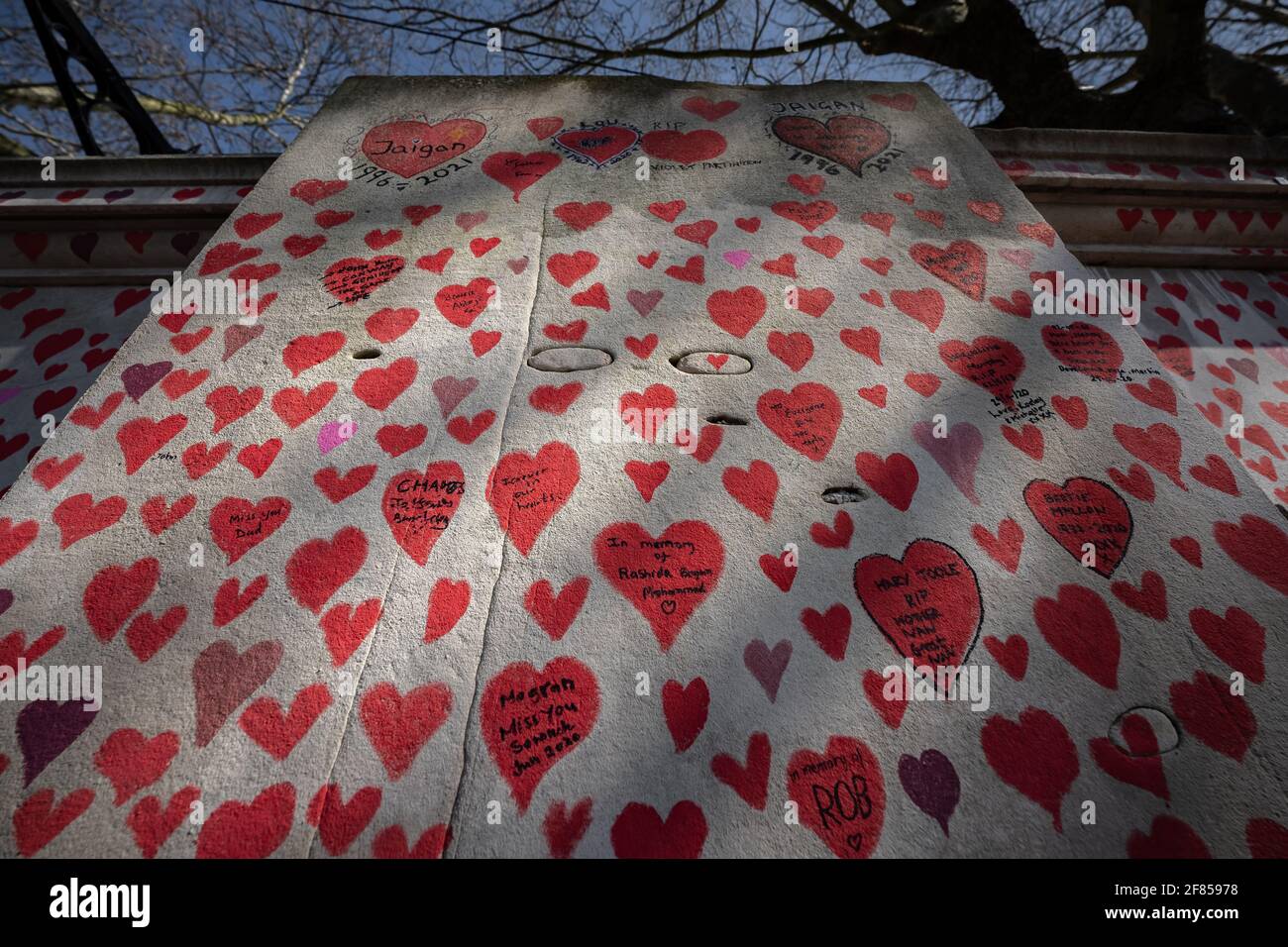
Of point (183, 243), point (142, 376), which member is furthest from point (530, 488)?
point (183, 243)

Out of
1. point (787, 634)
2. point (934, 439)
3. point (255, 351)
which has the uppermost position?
point (934, 439)

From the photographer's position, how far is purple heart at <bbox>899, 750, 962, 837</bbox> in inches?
39.7

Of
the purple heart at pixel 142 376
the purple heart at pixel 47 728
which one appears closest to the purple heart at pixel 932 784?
the purple heart at pixel 47 728

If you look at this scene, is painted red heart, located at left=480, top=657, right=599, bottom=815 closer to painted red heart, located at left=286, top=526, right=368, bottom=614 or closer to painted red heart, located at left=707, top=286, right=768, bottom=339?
painted red heart, located at left=286, top=526, right=368, bottom=614

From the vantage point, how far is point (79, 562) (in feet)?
4.02

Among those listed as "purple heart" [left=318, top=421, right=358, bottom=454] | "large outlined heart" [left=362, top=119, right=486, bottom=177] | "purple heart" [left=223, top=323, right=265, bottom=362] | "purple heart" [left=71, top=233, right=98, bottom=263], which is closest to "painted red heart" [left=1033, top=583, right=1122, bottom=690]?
"purple heart" [left=318, top=421, right=358, bottom=454]

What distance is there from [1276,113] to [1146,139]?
0.71 metres

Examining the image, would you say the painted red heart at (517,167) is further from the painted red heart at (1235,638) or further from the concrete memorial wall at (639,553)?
the painted red heart at (1235,638)

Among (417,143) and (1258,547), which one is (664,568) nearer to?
(1258,547)

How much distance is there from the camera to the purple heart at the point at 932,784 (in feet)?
3.31

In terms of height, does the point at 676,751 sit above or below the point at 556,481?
below

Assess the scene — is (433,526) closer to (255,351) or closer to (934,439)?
(255,351)

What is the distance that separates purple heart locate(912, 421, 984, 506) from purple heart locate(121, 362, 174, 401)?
187 centimetres
